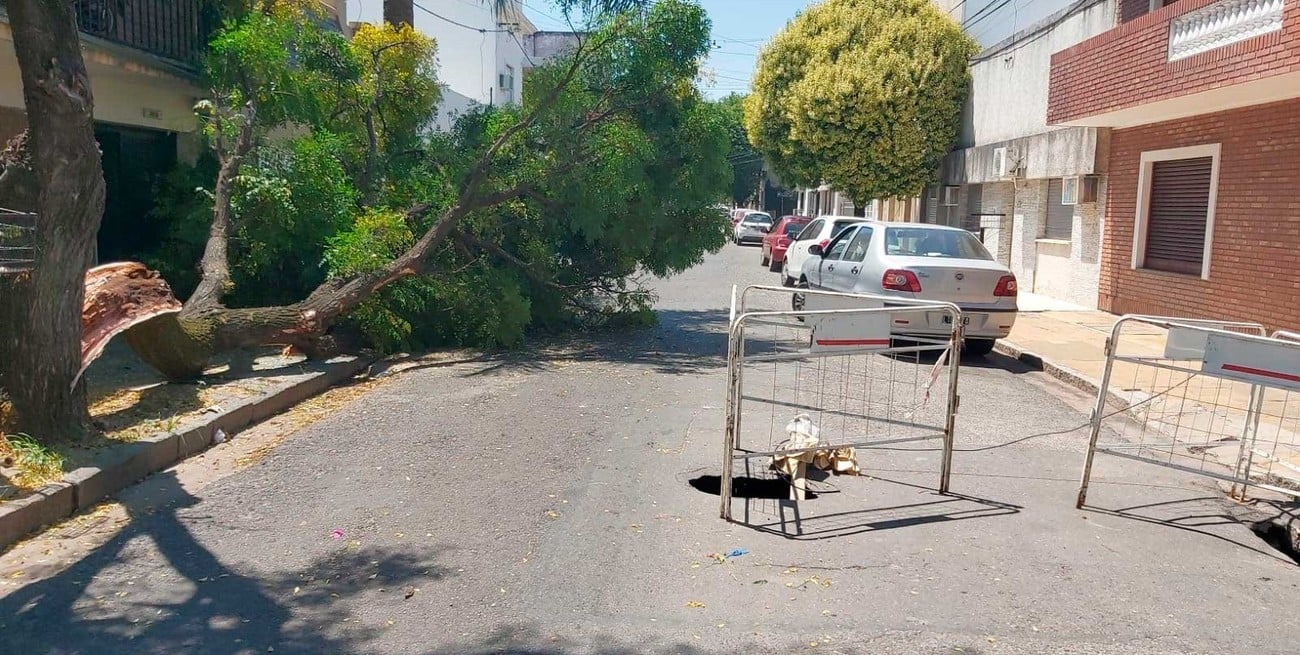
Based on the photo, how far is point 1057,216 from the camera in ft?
64.6

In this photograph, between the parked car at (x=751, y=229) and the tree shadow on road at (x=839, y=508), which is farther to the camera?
the parked car at (x=751, y=229)

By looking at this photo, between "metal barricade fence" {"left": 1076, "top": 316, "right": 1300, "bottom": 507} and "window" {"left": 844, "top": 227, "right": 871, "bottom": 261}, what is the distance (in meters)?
3.24

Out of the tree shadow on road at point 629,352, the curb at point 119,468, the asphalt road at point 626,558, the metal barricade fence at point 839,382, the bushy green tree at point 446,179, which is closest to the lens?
the asphalt road at point 626,558

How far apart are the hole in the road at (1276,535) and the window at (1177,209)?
8.88m

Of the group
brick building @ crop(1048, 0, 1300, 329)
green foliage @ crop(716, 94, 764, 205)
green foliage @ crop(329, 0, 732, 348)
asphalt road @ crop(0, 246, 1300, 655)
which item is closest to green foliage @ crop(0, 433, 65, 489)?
asphalt road @ crop(0, 246, 1300, 655)

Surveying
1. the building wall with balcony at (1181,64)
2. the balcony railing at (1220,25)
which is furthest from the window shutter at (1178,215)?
the balcony railing at (1220,25)

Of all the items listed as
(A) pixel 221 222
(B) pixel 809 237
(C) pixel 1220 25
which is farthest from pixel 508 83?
(C) pixel 1220 25

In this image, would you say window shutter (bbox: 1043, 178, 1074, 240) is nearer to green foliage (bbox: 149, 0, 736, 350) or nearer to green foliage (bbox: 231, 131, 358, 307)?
green foliage (bbox: 149, 0, 736, 350)

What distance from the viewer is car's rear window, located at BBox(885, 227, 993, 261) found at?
12.3 m

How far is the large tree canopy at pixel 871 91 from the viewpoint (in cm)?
2564

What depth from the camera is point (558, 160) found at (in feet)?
39.1

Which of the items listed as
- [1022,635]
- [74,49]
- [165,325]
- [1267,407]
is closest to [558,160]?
[165,325]

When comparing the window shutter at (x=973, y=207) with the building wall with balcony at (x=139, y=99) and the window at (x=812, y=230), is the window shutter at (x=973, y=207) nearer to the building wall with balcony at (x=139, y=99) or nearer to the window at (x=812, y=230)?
the window at (x=812, y=230)

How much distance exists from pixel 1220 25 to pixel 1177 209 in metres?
4.17
